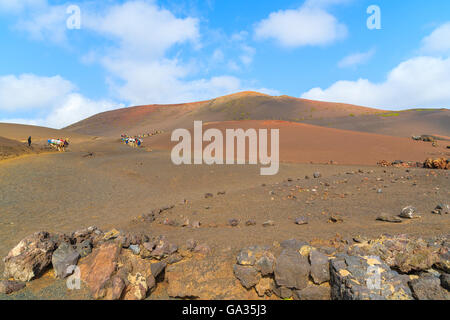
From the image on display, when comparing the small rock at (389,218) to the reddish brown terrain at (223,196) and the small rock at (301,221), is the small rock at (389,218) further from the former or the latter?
the small rock at (301,221)

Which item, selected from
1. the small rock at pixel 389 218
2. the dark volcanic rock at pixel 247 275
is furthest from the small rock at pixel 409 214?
the dark volcanic rock at pixel 247 275

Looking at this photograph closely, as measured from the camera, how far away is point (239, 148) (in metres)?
22.3

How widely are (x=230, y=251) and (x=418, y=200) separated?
625 cm

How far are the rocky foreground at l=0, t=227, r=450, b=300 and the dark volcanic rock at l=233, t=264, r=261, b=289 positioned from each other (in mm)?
12

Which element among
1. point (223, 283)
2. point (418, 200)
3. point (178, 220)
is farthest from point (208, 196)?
point (418, 200)

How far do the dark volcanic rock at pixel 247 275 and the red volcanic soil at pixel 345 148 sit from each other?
52.3ft

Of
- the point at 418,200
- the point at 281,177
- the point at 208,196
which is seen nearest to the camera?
the point at 418,200

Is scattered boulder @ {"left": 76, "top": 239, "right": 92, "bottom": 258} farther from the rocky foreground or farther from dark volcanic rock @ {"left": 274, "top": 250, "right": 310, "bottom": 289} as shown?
dark volcanic rock @ {"left": 274, "top": 250, "right": 310, "bottom": 289}

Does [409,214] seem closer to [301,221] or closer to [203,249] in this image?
[301,221]

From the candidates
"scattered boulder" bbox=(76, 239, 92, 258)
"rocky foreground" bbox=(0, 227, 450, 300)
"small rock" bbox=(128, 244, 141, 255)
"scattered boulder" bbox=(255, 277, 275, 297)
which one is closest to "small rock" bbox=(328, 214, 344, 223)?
"rocky foreground" bbox=(0, 227, 450, 300)

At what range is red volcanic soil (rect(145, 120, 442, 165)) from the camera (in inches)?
680

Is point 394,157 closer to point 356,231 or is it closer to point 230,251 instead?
point 356,231

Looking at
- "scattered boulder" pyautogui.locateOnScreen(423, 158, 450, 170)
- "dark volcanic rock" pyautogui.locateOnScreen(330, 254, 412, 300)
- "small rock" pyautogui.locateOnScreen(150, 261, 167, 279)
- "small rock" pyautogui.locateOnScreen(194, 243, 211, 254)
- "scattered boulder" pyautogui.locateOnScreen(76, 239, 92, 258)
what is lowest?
"small rock" pyautogui.locateOnScreen(150, 261, 167, 279)

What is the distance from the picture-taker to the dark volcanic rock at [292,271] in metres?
2.96
